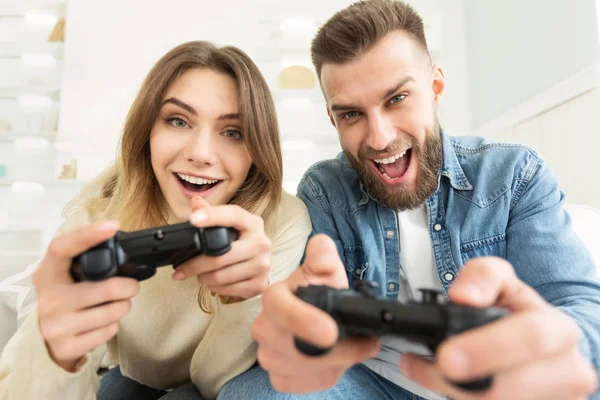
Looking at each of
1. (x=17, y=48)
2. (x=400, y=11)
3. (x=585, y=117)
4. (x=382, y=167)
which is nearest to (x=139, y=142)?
(x=382, y=167)

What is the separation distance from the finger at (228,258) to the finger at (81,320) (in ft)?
0.26

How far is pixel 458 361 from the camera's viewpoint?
0.30 metres

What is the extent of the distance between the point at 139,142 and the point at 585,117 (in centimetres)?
136

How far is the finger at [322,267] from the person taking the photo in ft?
1.54

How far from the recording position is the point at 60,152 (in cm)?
274

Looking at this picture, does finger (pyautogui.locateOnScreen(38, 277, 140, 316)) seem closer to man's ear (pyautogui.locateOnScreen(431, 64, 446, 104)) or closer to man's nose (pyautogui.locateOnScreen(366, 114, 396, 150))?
man's nose (pyautogui.locateOnScreen(366, 114, 396, 150))

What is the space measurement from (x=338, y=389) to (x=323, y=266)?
0.36 meters

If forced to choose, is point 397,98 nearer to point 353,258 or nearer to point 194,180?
point 353,258

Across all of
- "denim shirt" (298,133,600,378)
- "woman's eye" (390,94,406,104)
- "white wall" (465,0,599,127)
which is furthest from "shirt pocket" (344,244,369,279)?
"white wall" (465,0,599,127)

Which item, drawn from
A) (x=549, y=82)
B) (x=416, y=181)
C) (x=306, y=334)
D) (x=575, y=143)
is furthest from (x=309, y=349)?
(x=549, y=82)

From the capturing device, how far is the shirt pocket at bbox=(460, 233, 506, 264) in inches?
34.5

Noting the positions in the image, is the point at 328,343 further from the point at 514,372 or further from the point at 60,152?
the point at 60,152

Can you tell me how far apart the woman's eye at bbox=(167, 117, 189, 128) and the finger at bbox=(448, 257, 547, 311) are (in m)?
0.70

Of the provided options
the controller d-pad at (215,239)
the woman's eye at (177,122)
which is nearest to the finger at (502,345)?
the controller d-pad at (215,239)
